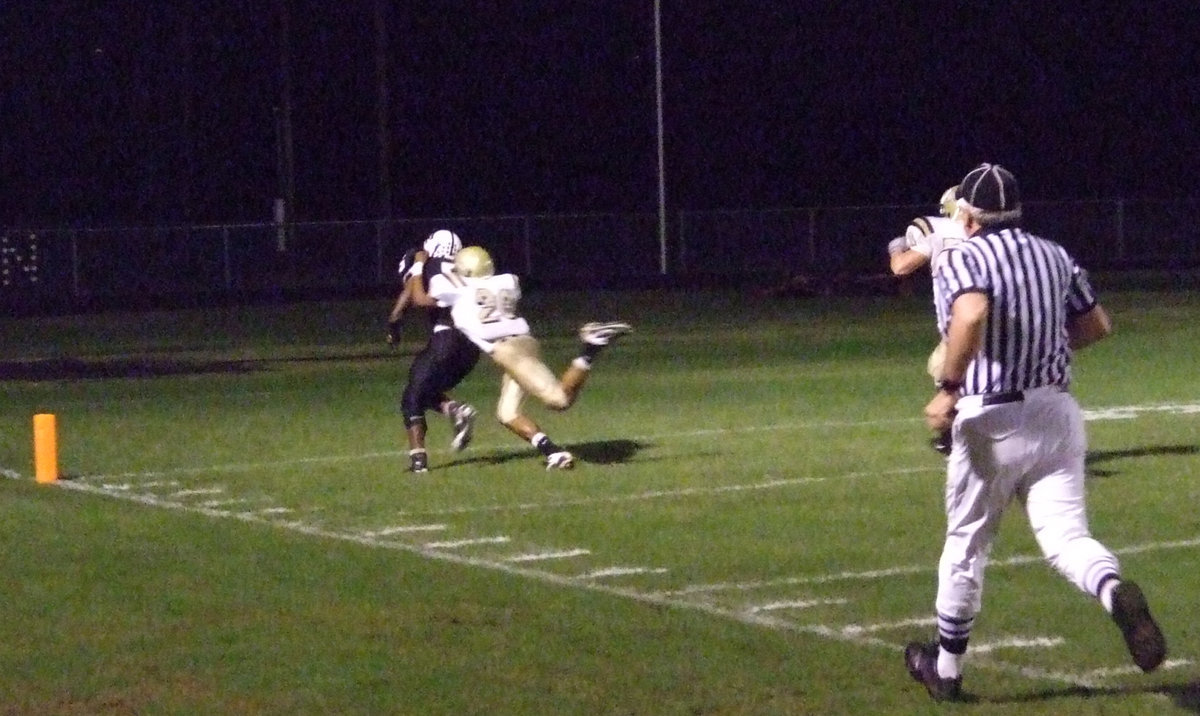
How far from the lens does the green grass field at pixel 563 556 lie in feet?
25.6

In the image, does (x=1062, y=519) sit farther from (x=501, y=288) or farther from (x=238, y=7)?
(x=238, y=7)

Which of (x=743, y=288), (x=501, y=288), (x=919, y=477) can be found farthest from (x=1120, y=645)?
(x=743, y=288)

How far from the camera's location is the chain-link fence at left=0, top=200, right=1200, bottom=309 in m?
41.9

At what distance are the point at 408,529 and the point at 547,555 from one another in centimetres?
127

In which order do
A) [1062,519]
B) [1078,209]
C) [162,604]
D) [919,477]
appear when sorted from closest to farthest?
[1062,519] < [162,604] < [919,477] < [1078,209]

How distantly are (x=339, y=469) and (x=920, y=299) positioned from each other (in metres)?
23.8

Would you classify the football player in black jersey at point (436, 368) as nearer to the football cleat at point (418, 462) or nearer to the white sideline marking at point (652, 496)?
the football cleat at point (418, 462)

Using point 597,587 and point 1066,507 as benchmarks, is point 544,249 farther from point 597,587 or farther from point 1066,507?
point 1066,507

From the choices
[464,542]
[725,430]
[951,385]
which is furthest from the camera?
[725,430]

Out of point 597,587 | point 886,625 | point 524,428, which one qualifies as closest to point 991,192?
point 886,625

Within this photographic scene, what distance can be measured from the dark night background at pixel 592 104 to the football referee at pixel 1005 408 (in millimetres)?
59105

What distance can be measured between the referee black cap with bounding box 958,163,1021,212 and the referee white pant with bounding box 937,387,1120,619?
64cm

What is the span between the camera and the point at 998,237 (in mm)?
7117

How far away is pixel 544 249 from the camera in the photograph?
4647 centimetres
